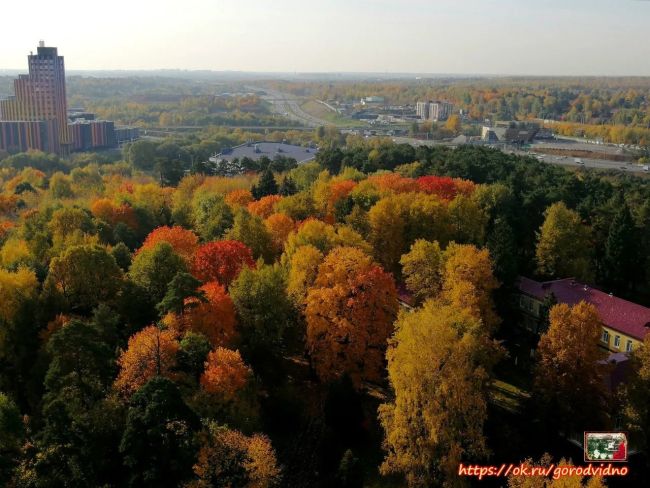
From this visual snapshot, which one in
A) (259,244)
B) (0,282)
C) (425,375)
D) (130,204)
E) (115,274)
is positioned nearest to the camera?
(425,375)

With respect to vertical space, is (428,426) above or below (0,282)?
below

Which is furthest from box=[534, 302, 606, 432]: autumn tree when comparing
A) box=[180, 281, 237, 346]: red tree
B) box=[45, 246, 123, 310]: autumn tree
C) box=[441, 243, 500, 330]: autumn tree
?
box=[45, 246, 123, 310]: autumn tree

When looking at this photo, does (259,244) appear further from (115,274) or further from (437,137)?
(437,137)

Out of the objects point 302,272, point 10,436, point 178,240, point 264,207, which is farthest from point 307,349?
point 264,207

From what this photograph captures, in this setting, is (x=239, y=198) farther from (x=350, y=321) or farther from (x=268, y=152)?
(x=268, y=152)

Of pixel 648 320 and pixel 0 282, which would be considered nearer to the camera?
pixel 0 282

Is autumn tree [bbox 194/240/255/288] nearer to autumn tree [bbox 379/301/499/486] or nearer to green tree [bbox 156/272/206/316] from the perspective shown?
green tree [bbox 156/272/206/316]

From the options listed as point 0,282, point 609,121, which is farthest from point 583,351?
point 609,121
